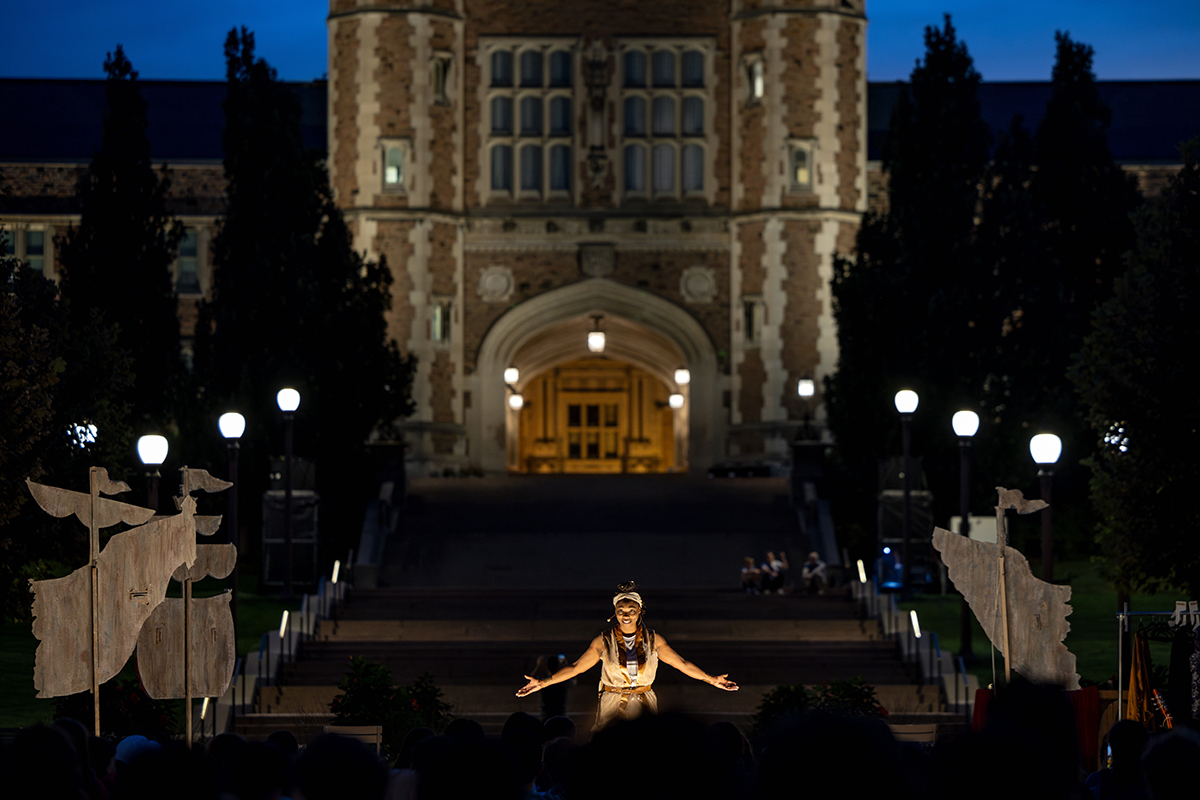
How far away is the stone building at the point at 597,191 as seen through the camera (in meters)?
32.8

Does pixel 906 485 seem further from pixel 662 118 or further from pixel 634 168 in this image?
pixel 662 118

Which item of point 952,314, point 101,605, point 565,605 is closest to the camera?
point 101,605

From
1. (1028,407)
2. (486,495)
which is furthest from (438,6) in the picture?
(1028,407)

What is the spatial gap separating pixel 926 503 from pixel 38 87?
24.8 meters

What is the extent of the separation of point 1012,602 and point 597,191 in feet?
79.9

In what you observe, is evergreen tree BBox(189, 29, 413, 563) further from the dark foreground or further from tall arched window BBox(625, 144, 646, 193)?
the dark foreground

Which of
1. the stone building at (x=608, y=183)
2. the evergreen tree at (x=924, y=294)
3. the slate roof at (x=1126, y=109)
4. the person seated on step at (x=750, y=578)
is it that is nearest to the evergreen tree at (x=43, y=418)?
the person seated on step at (x=750, y=578)

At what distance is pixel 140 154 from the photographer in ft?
88.8

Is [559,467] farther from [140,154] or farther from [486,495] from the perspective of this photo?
[140,154]

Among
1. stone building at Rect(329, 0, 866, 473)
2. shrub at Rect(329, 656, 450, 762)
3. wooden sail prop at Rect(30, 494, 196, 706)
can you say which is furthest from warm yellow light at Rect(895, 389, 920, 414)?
stone building at Rect(329, 0, 866, 473)

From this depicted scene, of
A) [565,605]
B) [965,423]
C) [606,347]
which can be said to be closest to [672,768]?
[965,423]

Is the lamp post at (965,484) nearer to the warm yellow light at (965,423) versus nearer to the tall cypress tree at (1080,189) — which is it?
the warm yellow light at (965,423)

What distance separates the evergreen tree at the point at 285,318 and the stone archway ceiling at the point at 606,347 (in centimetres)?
910

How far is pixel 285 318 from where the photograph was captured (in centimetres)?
2516
